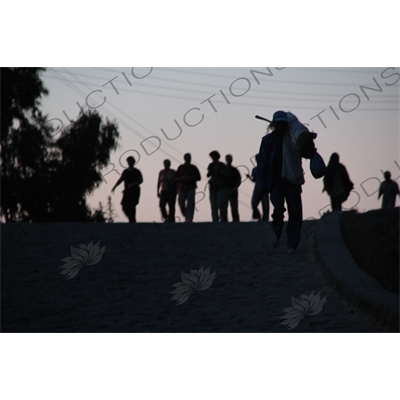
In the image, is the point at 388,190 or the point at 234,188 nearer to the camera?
the point at 388,190

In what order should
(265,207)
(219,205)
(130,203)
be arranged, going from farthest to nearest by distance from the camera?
(219,205) → (265,207) → (130,203)

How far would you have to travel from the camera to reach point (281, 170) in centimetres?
1195

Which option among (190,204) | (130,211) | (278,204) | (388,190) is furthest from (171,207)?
(388,190)

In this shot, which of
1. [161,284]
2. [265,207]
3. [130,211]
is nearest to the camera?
[161,284]

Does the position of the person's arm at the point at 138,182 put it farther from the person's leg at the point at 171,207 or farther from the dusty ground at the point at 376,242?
the dusty ground at the point at 376,242

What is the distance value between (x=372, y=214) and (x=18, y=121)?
6.12m

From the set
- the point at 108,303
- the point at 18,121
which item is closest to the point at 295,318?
the point at 108,303

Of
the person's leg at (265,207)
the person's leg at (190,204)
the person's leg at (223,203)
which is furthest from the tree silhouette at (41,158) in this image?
the person's leg at (265,207)

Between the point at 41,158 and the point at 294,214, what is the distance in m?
5.60

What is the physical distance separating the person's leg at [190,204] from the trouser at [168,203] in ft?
0.84

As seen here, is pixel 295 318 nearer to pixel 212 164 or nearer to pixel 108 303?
pixel 108 303

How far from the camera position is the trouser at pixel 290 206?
11.9m

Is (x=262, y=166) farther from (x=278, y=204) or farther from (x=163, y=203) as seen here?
(x=163, y=203)

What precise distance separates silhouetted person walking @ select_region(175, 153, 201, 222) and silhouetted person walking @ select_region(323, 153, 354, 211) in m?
2.60
